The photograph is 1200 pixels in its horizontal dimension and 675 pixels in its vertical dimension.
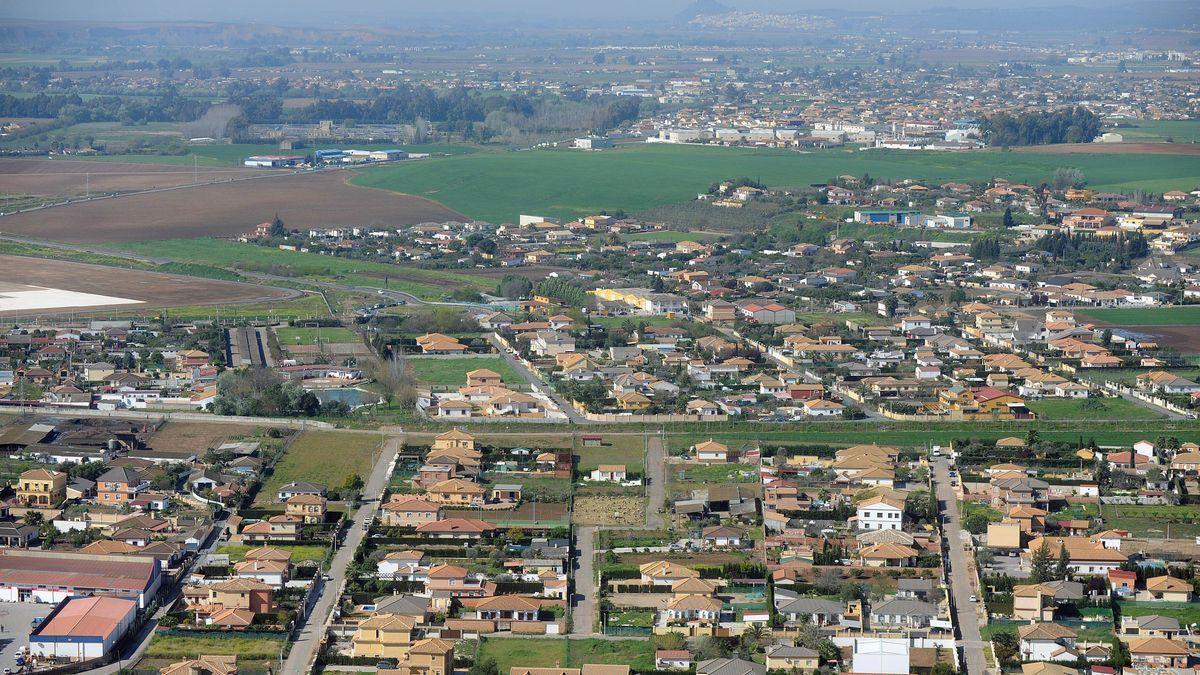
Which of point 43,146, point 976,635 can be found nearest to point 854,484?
point 976,635

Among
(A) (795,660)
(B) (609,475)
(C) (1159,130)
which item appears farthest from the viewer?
(C) (1159,130)

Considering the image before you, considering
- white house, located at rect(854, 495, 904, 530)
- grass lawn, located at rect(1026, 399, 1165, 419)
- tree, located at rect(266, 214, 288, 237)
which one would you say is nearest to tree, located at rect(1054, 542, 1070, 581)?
white house, located at rect(854, 495, 904, 530)

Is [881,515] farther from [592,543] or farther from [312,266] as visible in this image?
[312,266]

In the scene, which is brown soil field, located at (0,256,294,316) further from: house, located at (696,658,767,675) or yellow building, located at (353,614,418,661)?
house, located at (696,658,767,675)

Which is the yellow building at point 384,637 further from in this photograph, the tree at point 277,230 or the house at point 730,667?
the tree at point 277,230

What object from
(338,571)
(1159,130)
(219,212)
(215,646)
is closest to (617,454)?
(338,571)

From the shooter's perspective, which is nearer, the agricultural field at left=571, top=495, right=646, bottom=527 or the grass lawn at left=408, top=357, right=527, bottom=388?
the agricultural field at left=571, top=495, right=646, bottom=527
